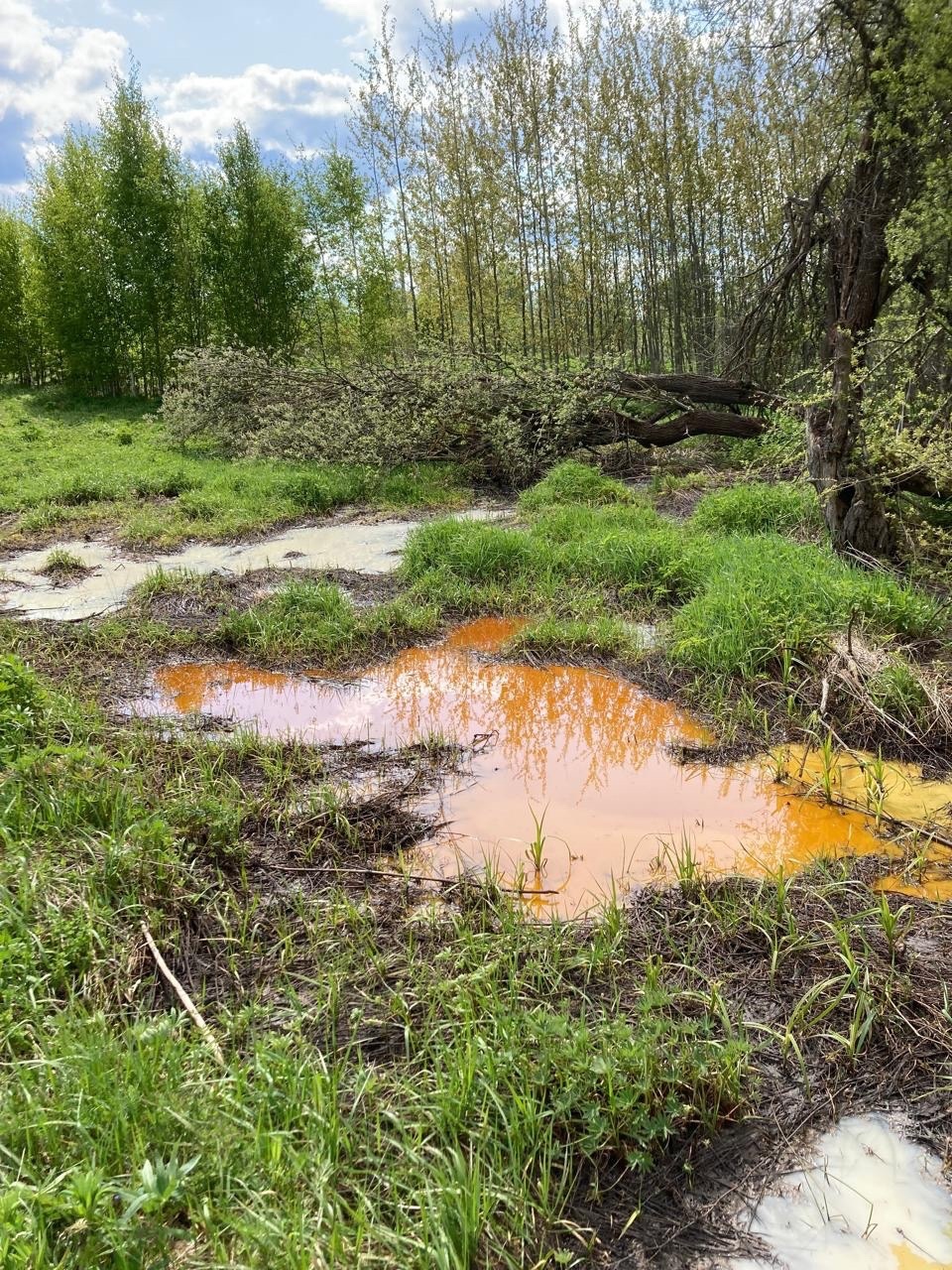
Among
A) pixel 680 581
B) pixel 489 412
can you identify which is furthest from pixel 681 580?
pixel 489 412

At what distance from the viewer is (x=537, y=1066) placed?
1716 mm

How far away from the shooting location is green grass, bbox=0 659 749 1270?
139 cm

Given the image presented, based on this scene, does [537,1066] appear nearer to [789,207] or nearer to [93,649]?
[93,649]

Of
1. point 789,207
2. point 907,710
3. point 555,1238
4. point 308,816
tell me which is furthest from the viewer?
point 789,207

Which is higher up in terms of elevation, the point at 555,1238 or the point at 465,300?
the point at 465,300

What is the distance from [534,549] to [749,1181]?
4.55 metres

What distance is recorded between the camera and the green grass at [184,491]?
779cm

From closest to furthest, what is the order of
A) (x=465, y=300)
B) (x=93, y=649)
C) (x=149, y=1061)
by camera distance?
(x=149, y=1061), (x=93, y=649), (x=465, y=300)

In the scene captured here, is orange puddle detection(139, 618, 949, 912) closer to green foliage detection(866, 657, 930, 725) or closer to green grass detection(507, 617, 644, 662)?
green grass detection(507, 617, 644, 662)

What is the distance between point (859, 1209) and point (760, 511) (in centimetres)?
519

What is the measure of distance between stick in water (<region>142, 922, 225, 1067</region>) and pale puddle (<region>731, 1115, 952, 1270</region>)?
45.2 inches

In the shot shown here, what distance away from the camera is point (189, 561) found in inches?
265

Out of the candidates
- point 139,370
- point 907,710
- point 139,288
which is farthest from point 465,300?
point 907,710

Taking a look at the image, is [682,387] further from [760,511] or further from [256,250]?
[256,250]
